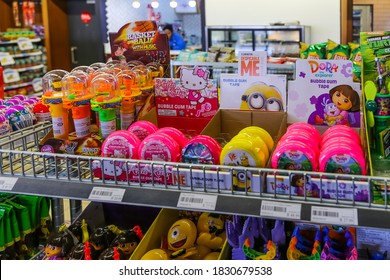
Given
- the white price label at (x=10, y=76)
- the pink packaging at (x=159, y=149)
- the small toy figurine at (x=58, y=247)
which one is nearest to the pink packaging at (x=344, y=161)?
the pink packaging at (x=159, y=149)

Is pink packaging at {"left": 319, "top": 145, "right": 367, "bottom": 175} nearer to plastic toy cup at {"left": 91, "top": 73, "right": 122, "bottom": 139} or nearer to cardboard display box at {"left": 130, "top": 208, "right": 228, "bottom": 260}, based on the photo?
cardboard display box at {"left": 130, "top": 208, "right": 228, "bottom": 260}

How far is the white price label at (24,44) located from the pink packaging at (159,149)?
708 cm

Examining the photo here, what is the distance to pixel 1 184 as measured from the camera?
5.61 ft

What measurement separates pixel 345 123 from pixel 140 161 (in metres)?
0.83

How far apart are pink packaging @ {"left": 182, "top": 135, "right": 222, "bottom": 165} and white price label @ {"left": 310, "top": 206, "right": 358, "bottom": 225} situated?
354 mm

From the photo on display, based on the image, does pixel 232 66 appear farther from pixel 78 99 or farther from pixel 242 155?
pixel 242 155

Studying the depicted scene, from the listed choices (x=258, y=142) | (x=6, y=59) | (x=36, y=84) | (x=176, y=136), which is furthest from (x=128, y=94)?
(x=36, y=84)

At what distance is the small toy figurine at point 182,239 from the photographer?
75.1 inches

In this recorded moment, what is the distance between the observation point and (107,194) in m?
1.59

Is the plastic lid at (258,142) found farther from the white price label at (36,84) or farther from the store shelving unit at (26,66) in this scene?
the white price label at (36,84)

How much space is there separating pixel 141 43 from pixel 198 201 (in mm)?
1090

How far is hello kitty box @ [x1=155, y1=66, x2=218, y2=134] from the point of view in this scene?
6.94ft

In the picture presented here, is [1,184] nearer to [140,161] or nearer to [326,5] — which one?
[140,161]
